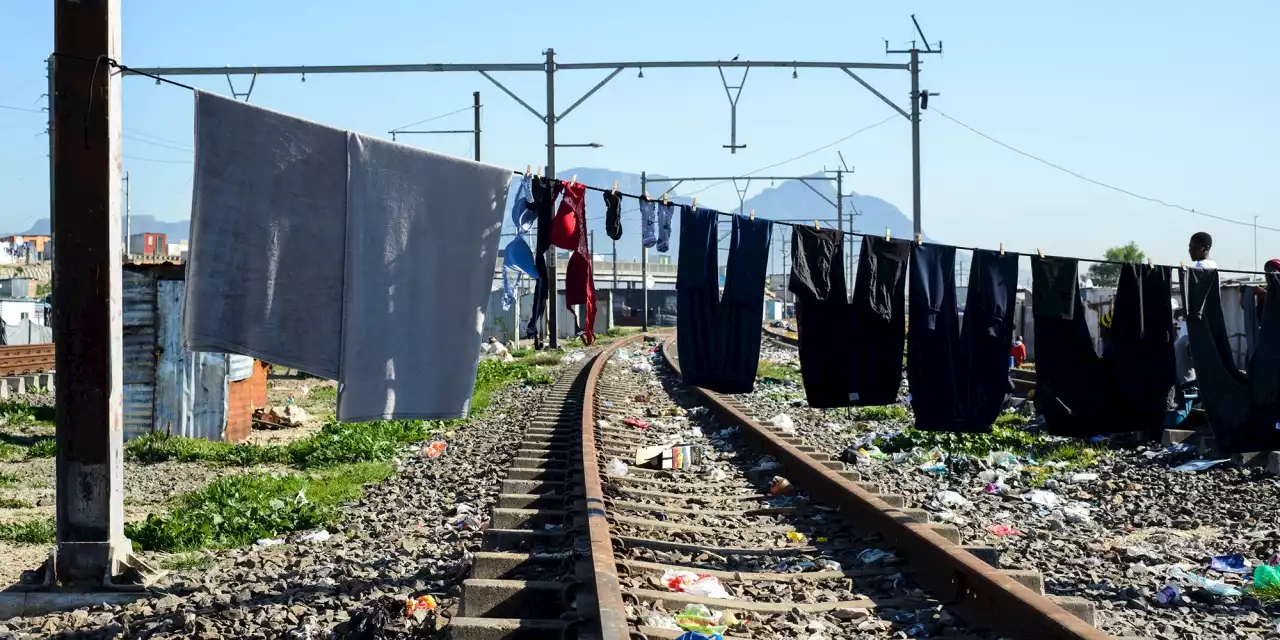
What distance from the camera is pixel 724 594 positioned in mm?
5266

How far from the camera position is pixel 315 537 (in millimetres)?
7090

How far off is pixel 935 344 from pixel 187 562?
4945 millimetres

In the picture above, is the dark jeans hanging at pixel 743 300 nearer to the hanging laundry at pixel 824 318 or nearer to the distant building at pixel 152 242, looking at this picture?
the hanging laundry at pixel 824 318

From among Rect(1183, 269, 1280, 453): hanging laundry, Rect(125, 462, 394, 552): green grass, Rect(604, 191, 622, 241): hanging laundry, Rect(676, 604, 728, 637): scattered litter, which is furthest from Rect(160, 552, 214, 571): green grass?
Rect(1183, 269, 1280, 453): hanging laundry

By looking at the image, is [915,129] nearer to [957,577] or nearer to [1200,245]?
[1200,245]

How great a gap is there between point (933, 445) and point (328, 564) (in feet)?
21.8

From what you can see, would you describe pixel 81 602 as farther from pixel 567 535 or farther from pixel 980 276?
pixel 980 276

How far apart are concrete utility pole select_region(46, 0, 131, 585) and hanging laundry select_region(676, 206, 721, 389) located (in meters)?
3.57

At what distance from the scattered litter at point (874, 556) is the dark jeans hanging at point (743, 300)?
1936 mm

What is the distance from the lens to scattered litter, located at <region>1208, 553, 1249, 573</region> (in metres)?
5.95

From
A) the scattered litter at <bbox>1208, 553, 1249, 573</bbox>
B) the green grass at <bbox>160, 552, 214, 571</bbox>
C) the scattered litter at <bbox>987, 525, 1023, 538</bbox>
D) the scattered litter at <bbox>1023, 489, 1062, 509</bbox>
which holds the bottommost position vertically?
the green grass at <bbox>160, 552, 214, 571</bbox>

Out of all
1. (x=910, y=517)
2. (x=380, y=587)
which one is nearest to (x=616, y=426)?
(x=910, y=517)

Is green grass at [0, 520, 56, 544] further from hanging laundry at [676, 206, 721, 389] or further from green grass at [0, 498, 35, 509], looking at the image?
hanging laundry at [676, 206, 721, 389]

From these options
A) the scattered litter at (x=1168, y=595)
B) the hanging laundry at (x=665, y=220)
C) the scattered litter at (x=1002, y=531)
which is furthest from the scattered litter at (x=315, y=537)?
the scattered litter at (x=1168, y=595)
